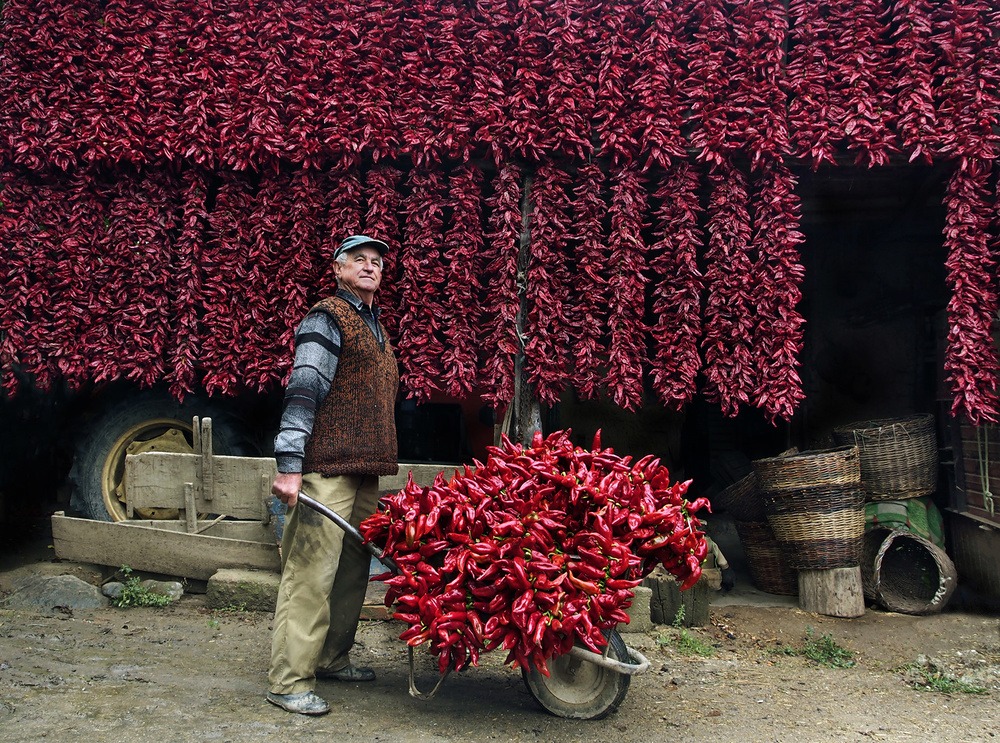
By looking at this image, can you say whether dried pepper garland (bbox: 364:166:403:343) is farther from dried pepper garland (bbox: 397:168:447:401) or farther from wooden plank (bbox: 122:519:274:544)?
wooden plank (bbox: 122:519:274:544)

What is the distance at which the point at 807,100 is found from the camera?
4117 millimetres

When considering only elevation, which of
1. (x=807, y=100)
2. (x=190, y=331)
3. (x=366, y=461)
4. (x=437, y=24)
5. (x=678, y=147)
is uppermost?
(x=437, y=24)

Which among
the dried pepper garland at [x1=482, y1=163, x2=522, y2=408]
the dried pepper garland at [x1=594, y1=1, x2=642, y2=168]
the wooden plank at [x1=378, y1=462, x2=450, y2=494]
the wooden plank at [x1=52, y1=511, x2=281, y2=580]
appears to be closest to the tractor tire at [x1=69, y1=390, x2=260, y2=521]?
the wooden plank at [x1=52, y1=511, x2=281, y2=580]

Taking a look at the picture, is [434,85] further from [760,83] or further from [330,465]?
[330,465]

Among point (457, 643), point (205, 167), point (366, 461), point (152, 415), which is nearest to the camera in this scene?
point (457, 643)

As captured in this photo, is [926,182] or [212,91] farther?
[926,182]

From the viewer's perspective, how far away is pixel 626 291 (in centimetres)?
417

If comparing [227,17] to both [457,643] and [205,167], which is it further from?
[457,643]

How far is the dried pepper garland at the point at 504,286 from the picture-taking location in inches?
166

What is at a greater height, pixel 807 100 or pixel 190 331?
pixel 807 100

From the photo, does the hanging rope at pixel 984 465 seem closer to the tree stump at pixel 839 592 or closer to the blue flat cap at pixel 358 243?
the tree stump at pixel 839 592

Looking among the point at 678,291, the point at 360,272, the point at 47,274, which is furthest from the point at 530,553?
the point at 47,274

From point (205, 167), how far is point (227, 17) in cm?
100

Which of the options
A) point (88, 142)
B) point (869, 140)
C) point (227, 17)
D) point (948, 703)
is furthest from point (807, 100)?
point (88, 142)
